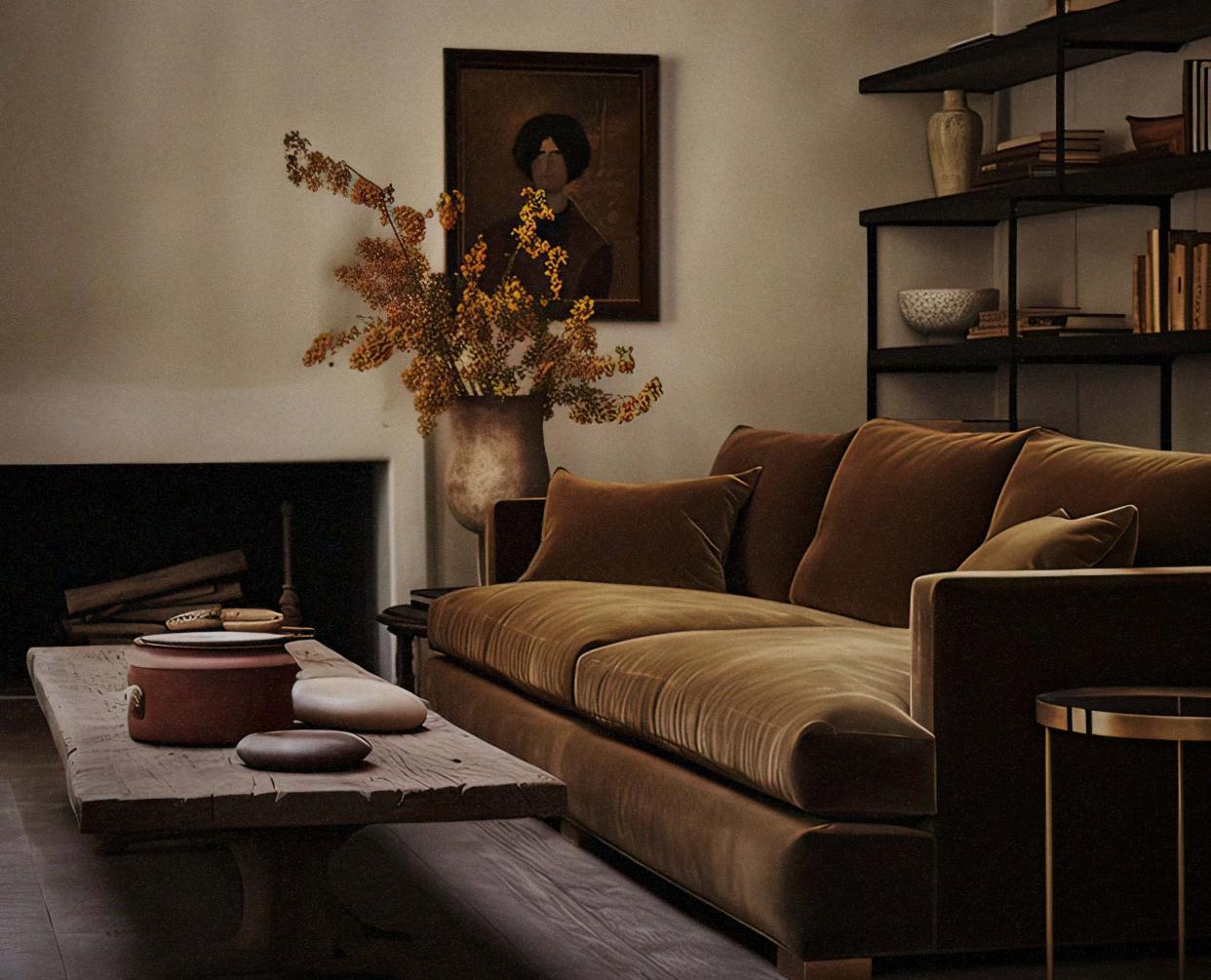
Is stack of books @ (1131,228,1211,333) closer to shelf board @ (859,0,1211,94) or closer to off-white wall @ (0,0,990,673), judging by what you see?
shelf board @ (859,0,1211,94)

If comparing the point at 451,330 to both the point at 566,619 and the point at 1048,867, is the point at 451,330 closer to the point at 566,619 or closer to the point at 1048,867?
the point at 566,619

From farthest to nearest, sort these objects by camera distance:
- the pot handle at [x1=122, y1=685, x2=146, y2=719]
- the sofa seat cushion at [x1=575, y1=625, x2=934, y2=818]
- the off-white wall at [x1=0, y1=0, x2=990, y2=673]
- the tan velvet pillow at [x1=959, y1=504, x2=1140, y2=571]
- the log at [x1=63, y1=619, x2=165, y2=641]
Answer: the log at [x1=63, y1=619, x2=165, y2=641] < the off-white wall at [x1=0, y1=0, x2=990, y2=673] < the tan velvet pillow at [x1=959, y1=504, x2=1140, y2=571] < the pot handle at [x1=122, y1=685, x2=146, y2=719] < the sofa seat cushion at [x1=575, y1=625, x2=934, y2=818]

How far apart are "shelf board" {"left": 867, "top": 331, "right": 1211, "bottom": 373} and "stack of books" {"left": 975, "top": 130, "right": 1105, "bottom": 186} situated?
52 cm

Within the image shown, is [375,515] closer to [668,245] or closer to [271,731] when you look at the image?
[668,245]

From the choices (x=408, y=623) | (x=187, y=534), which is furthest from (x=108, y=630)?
(x=408, y=623)

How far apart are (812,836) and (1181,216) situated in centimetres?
314

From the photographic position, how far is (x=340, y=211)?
19.0 feet

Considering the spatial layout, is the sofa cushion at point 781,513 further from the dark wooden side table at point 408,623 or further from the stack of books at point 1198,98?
the stack of books at point 1198,98

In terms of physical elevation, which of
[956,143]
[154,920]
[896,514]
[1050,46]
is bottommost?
[154,920]

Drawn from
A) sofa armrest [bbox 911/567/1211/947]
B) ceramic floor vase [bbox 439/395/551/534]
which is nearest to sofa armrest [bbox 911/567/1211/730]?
sofa armrest [bbox 911/567/1211/947]

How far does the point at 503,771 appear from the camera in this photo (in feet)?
8.83

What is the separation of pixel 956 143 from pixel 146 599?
9.97 ft

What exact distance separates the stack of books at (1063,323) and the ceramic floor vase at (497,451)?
4.74 feet

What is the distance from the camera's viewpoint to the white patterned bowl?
603 cm
